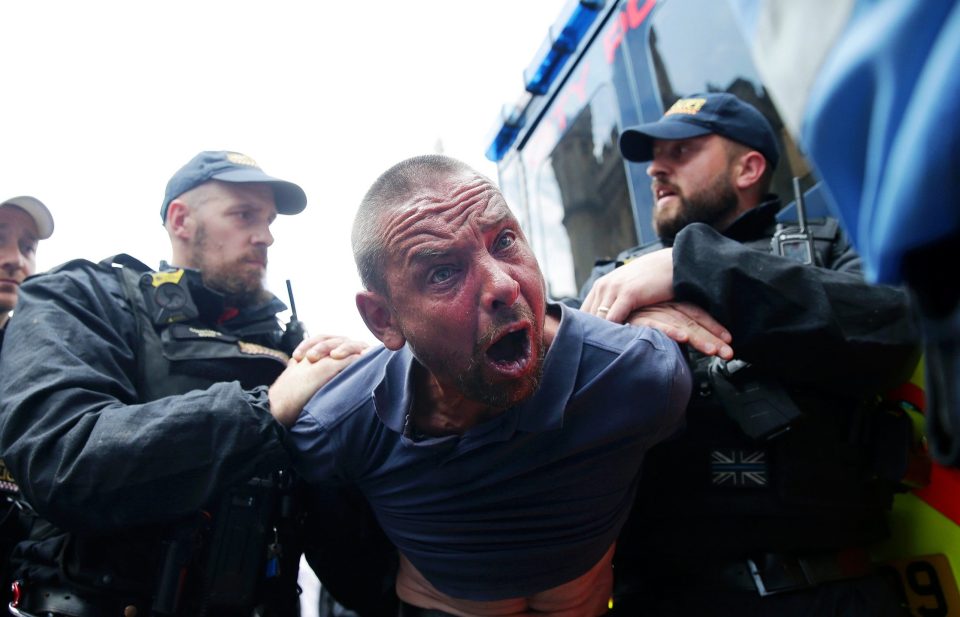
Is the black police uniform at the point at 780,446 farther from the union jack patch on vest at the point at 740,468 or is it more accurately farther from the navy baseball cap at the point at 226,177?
the navy baseball cap at the point at 226,177

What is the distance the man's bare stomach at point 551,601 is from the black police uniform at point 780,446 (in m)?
0.16

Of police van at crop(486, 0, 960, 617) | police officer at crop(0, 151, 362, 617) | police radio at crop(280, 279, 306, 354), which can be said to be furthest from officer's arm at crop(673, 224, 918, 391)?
police radio at crop(280, 279, 306, 354)

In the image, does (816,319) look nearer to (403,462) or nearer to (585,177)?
(403,462)

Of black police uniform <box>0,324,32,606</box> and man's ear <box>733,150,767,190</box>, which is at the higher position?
man's ear <box>733,150,767,190</box>

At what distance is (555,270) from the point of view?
13.6 ft

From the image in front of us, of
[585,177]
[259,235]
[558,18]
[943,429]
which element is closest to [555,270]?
[585,177]

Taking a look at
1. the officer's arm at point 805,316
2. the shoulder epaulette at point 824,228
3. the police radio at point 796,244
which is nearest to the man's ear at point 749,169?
the shoulder epaulette at point 824,228

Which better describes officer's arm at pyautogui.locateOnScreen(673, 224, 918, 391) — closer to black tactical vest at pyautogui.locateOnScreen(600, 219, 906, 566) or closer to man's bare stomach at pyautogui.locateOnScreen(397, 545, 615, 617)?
black tactical vest at pyautogui.locateOnScreen(600, 219, 906, 566)

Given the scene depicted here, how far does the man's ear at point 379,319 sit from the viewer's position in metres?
1.58

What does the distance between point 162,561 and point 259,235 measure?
1.34 meters

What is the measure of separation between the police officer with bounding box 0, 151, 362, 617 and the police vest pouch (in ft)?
3.27

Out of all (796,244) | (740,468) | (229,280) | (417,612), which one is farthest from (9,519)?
(796,244)

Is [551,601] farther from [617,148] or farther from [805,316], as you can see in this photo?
[617,148]

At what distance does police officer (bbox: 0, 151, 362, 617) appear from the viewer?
1532 millimetres
